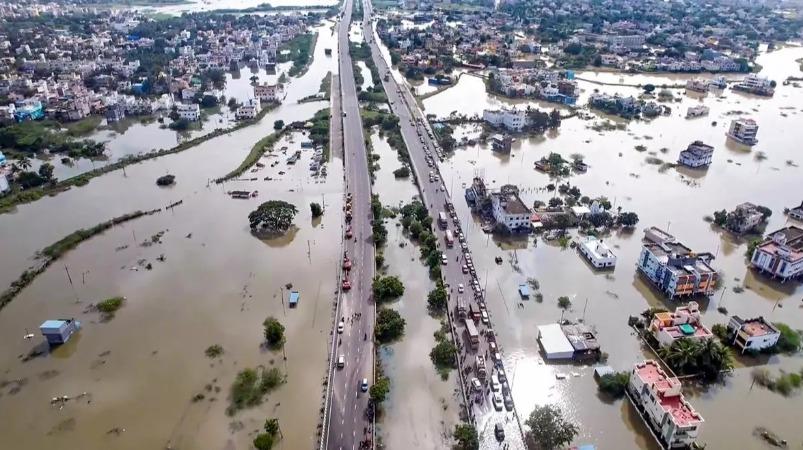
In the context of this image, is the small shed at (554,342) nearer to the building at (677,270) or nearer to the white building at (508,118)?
the building at (677,270)

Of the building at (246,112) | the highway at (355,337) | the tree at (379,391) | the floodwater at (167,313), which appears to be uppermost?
the building at (246,112)

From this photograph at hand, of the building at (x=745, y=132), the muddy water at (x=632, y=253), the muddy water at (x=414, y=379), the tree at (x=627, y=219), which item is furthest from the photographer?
the building at (x=745, y=132)

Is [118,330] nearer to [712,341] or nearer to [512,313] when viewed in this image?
[512,313]

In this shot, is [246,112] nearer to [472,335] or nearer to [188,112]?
[188,112]

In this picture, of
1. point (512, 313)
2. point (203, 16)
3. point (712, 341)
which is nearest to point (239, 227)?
point (512, 313)

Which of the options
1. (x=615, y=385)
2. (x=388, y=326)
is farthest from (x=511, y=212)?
(x=615, y=385)

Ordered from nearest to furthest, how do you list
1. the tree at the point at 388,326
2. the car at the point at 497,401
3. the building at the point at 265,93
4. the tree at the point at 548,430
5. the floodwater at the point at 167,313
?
the tree at the point at 548,430, the floodwater at the point at 167,313, the car at the point at 497,401, the tree at the point at 388,326, the building at the point at 265,93

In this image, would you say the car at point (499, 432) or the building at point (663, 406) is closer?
the building at point (663, 406)

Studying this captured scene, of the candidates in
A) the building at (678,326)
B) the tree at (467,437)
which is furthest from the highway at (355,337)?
the building at (678,326)
